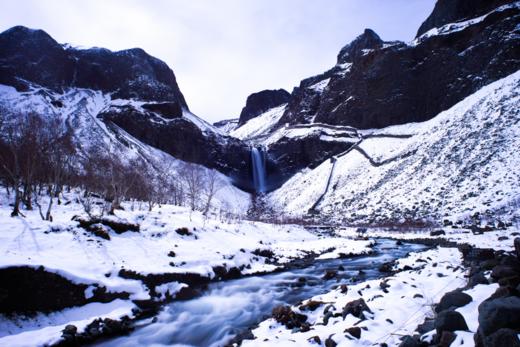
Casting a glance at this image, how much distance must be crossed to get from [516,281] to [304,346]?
546 cm

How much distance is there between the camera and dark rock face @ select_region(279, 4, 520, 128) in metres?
64.1

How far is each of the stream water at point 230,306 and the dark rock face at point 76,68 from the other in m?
92.4

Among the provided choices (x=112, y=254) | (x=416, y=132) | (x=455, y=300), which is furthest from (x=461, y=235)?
(x=416, y=132)

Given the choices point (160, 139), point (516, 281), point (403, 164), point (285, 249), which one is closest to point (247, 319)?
point (516, 281)

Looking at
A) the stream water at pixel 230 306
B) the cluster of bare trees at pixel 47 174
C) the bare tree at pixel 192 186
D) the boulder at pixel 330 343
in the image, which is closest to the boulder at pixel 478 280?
the boulder at pixel 330 343

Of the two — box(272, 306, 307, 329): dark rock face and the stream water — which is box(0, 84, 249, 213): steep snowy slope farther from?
box(272, 306, 307, 329): dark rock face

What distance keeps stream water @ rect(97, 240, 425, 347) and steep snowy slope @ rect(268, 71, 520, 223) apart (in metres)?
22.0

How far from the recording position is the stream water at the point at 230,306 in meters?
11.9

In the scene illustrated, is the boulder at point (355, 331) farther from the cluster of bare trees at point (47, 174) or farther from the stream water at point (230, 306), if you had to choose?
the cluster of bare trees at point (47, 174)

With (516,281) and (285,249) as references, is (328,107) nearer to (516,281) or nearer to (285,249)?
(285,249)

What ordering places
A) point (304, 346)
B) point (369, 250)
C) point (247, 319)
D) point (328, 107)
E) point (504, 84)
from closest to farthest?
point (304, 346) → point (247, 319) → point (369, 250) → point (504, 84) → point (328, 107)

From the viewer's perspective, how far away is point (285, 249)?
92.3 feet

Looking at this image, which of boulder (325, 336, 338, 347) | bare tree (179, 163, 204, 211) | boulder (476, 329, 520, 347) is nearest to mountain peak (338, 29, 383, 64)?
bare tree (179, 163, 204, 211)

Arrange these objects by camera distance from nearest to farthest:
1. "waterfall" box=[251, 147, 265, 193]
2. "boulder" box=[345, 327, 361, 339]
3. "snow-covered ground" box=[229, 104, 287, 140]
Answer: "boulder" box=[345, 327, 361, 339] < "waterfall" box=[251, 147, 265, 193] < "snow-covered ground" box=[229, 104, 287, 140]
